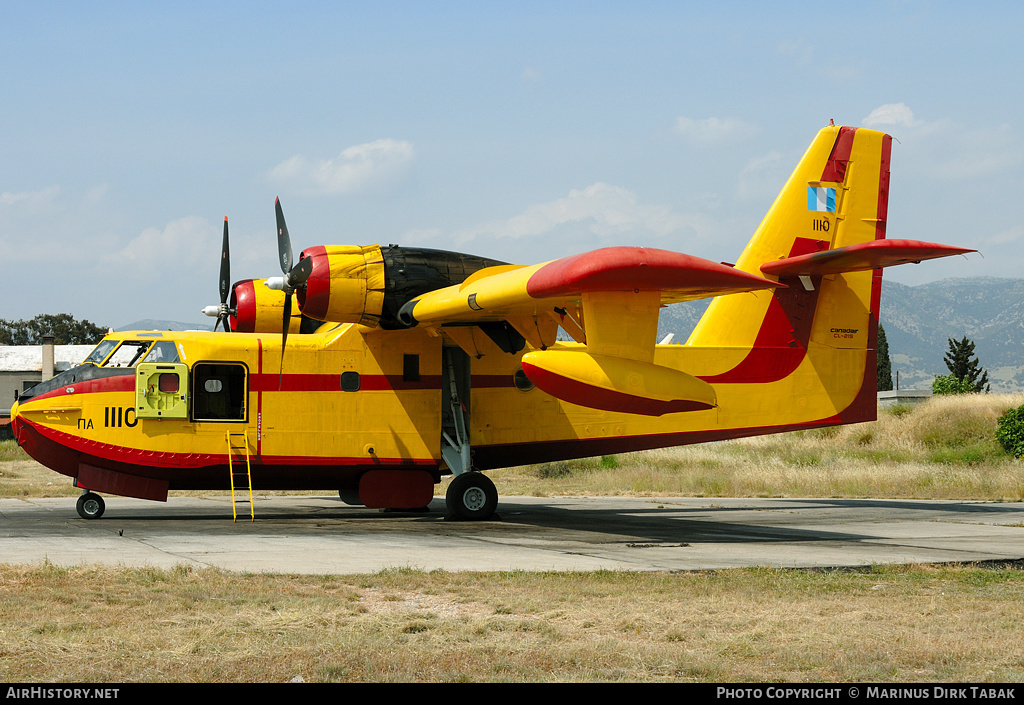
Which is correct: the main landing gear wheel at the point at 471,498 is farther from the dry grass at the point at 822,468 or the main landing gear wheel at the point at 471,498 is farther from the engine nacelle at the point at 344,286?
the dry grass at the point at 822,468

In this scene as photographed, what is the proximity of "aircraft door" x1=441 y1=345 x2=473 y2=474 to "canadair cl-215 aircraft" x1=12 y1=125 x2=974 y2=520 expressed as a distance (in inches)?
1.5

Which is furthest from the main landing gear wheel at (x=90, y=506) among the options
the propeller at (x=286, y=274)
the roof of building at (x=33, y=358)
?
the roof of building at (x=33, y=358)

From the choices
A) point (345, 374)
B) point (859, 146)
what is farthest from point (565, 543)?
point (859, 146)

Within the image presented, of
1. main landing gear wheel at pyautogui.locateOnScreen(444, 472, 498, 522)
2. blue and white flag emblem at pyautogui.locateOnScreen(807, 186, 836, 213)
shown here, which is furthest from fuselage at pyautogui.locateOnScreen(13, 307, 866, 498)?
blue and white flag emblem at pyautogui.locateOnScreen(807, 186, 836, 213)

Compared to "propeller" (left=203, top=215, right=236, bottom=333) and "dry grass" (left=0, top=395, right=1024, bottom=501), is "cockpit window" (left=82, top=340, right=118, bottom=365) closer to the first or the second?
"propeller" (left=203, top=215, right=236, bottom=333)

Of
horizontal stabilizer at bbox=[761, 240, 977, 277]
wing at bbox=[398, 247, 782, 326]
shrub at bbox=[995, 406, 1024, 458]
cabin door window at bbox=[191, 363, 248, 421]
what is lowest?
shrub at bbox=[995, 406, 1024, 458]

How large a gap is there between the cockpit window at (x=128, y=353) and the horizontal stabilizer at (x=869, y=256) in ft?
38.9

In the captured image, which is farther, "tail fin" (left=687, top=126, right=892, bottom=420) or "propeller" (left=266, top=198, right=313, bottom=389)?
"tail fin" (left=687, top=126, right=892, bottom=420)

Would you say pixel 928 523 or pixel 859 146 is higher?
pixel 859 146

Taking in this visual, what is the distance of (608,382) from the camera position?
13.1 metres

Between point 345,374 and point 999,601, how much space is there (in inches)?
466

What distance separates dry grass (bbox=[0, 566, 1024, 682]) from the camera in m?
6.11
